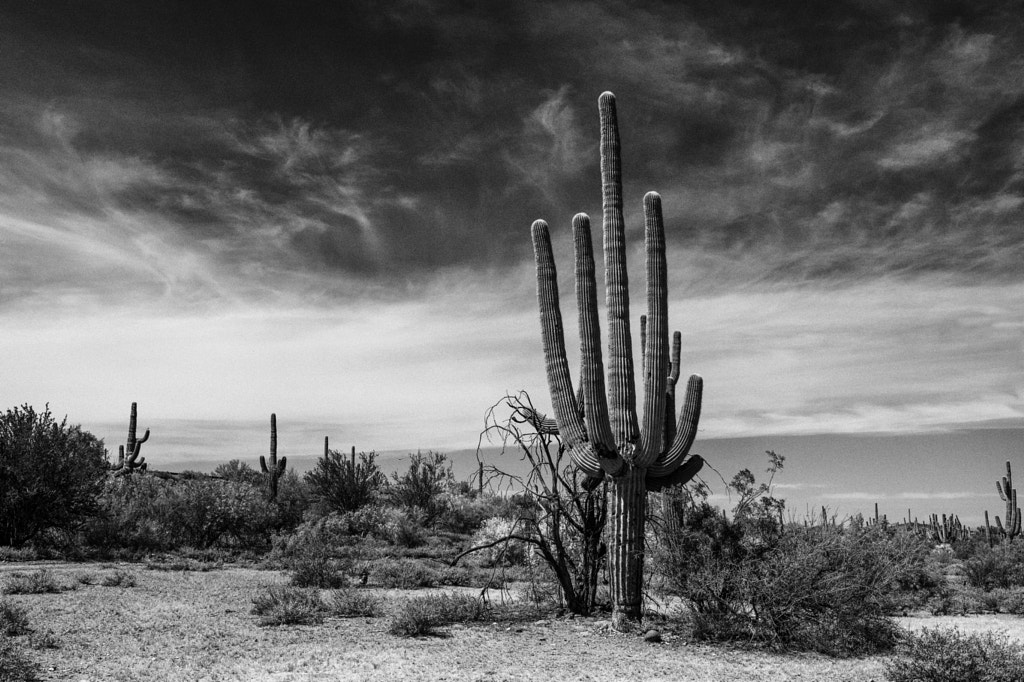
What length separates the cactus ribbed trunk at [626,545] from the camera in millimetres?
11180

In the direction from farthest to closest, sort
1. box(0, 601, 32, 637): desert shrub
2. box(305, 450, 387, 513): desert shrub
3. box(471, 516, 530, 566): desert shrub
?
box(305, 450, 387, 513): desert shrub, box(471, 516, 530, 566): desert shrub, box(0, 601, 32, 637): desert shrub

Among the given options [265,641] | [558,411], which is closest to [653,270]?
[558,411]

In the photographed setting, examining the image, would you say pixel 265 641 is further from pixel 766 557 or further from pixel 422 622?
pixel 766 557

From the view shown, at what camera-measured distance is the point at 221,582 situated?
Result: 55.9 feet

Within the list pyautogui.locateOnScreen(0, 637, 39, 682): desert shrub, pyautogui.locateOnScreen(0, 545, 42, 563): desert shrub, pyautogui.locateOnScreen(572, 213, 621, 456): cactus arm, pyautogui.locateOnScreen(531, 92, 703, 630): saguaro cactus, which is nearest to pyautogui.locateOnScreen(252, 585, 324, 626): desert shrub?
pyautogui.locateOnScreen(0, 637, 39, 682): desert shrub

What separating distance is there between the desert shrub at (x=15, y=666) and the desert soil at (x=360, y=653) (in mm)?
167

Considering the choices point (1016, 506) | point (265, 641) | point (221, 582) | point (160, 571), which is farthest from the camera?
point (1016, 506)

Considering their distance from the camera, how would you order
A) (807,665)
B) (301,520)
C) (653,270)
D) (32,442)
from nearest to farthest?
(807,665)
(653,270)
(32,442)
(301,520)

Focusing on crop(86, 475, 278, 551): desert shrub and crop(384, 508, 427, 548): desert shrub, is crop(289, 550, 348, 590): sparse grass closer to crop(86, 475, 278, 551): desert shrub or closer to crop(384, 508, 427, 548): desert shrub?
crop(384, 508, 427, 548): desert shrub

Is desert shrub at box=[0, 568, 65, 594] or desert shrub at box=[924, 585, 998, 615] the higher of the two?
desert shrub at box=[0, 568, 65, 594]

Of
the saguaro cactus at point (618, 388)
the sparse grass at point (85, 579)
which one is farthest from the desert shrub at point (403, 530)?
the saguaro cactus at point (618, 388)

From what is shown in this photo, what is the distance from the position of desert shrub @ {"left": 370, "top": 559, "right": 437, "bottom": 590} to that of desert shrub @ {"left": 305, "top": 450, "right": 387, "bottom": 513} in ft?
46.3

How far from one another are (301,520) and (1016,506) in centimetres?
3676

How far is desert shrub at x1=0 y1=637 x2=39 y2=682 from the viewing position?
782 centimetres
